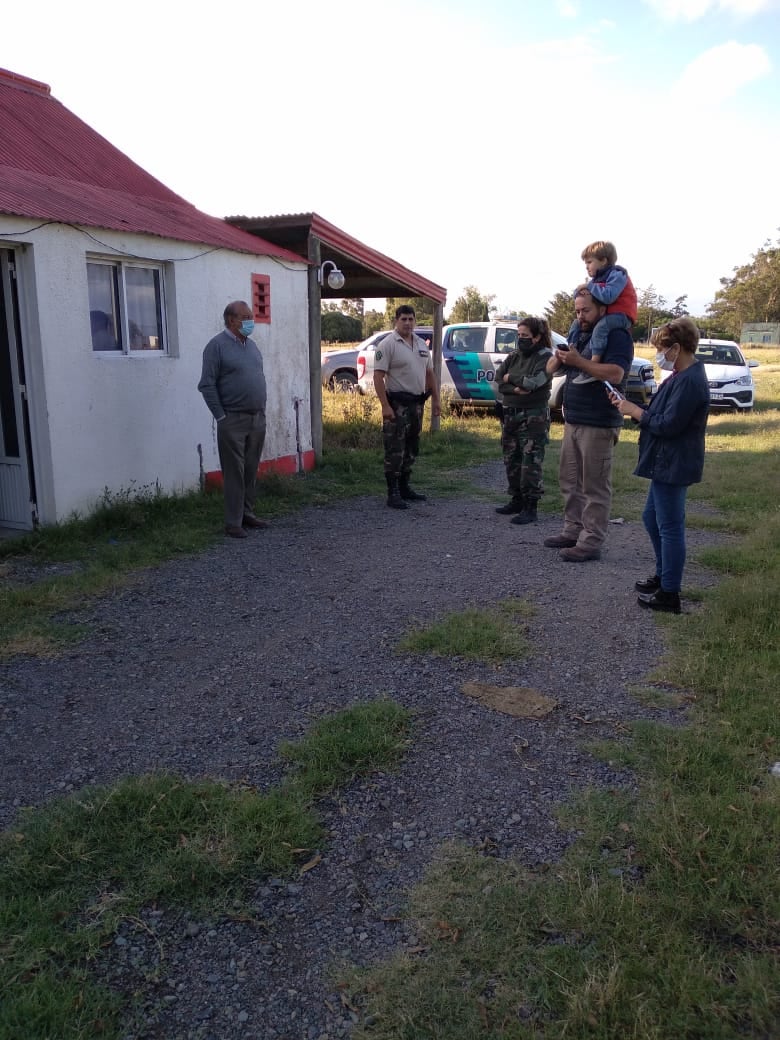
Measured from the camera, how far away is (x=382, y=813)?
10.0 feet

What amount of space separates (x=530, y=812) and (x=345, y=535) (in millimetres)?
4506

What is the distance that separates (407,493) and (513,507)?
4.05 ft

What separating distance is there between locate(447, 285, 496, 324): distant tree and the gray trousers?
40609 mm

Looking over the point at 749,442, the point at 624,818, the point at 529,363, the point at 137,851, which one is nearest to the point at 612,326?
the point at 529,363

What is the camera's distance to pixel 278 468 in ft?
32.4

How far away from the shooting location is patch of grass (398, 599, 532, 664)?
14.7 feet

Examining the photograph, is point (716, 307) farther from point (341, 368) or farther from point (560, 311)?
point (341, 368)

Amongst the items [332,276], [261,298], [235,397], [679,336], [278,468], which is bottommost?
[278,468]

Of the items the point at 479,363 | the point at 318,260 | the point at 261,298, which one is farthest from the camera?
the point at 479,363

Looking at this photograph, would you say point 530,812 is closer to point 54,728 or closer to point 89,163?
point 54,728

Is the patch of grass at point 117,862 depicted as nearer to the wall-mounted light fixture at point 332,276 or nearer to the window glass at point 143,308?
the window glass at point 143,308

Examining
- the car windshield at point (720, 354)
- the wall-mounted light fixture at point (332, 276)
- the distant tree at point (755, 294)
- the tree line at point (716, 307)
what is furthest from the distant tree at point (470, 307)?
the wall-mounted light fixture at point (332, 276)

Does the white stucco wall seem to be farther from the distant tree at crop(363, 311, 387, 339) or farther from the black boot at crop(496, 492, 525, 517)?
the distant tree at crop(363, 311, 387, 339)

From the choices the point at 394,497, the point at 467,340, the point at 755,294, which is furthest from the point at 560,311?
the point at 394,497
